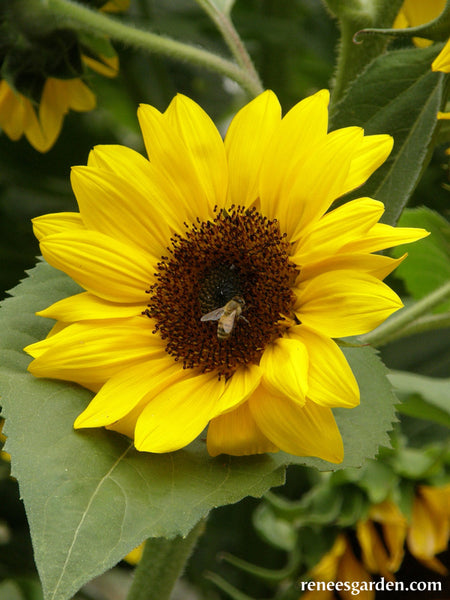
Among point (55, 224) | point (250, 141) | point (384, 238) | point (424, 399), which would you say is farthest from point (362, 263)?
point (424, 399)

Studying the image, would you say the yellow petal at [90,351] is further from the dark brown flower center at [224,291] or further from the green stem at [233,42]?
the green stem at [233,42]

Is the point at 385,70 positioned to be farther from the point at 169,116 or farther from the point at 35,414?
the point at 35,414

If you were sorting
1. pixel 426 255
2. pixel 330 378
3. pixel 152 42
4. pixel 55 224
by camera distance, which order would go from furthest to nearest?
1. pixel 426 255
2. pixel 152 42
3. pixel 55 224
4. pixel 330 378

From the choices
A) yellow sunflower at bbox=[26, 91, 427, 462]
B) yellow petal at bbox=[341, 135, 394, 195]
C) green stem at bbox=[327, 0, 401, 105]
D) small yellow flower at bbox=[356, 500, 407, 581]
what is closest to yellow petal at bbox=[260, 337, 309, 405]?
yellow sunflower at bbox=[26, 91, 427, 462]

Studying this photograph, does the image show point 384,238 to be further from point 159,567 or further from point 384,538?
point 384,538

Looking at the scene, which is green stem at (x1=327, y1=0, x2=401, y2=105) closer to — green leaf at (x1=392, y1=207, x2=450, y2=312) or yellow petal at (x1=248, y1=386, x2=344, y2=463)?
green leaf at (x1=392, y1=207, x2=450, y2=312)

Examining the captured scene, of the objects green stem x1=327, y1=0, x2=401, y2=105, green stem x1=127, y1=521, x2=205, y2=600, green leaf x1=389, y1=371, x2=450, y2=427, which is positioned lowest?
green stem x1=127, y1=521, x2=205, y2=600

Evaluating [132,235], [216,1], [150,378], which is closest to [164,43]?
[216,1]

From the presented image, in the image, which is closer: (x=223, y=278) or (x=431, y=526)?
(x=223, y=278)
